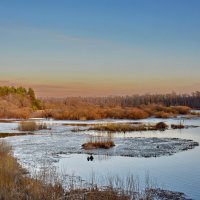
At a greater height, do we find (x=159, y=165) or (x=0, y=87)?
(x=0, y=87)

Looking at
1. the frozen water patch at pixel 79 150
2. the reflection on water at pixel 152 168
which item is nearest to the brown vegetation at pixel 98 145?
the frozen water patch at pixel 79 150

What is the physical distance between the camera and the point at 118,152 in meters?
17.9

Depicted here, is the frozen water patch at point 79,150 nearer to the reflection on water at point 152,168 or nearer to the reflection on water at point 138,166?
the reflection on water at point 138,166

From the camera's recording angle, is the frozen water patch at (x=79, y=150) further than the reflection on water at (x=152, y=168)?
Yes

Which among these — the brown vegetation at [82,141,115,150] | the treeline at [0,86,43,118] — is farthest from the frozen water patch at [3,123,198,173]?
the treeline at [0,86,43,118]

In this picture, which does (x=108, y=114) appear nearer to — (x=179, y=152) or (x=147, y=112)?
(x=147, y=112)

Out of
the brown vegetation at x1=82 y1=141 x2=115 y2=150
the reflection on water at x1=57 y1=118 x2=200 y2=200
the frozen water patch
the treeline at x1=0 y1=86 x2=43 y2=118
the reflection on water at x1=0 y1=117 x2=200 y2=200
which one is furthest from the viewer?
the treeline at x1=0 y1=86 x2=43 y2=118

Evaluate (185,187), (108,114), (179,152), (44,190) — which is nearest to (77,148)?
(179,152)

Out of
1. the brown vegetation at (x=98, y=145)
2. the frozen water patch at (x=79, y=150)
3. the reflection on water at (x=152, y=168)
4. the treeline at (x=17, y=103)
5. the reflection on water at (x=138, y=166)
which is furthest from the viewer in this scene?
the treeline at (x=17, y=103)

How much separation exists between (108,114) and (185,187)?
134 feet

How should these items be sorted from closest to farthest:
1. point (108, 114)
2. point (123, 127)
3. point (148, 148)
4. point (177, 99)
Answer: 1. point (148, 148)
2. point (123, 127)
3. point (108, 114)
4. point (177, 99)

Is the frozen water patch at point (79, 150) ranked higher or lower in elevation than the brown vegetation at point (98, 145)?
lower

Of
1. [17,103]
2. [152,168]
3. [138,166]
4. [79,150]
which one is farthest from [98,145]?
[17,103]

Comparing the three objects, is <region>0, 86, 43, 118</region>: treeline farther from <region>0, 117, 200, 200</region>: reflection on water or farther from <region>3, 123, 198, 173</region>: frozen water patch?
<region>0, 117, 200, 200</region>: reflection on water
